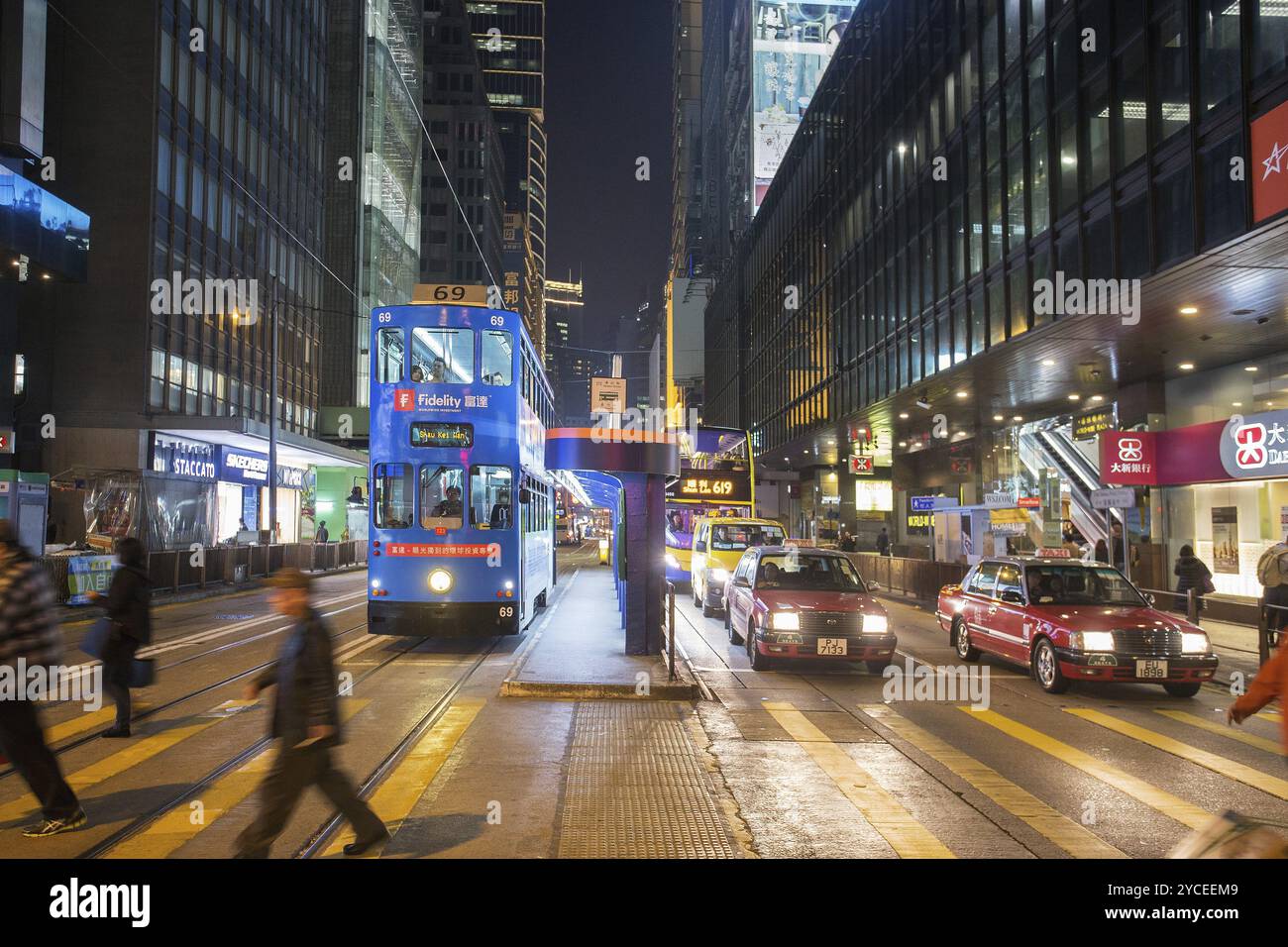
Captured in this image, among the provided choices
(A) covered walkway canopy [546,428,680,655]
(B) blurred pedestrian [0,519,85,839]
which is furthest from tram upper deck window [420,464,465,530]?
(B) blurred pedestrian [0,519,85,839]

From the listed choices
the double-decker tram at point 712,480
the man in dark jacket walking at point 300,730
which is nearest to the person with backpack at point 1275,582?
the man in dark jacket walking at point 300,730

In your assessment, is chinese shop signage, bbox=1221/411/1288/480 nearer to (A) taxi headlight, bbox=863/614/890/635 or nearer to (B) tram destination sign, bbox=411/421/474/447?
(A) taxi headlight, bbox=863/614/890/635

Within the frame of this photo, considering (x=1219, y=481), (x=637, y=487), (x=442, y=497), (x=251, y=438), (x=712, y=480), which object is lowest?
(x=442, y=497)

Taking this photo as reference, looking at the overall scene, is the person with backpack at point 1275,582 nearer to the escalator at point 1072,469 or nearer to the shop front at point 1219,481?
the shop front at point 1219,481

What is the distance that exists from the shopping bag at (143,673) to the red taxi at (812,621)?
7.33m

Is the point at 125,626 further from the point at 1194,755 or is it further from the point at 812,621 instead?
the point at 1194,755

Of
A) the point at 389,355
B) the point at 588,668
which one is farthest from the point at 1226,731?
the point at 389,355

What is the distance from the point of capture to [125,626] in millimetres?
8172

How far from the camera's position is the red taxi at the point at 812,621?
12195mm

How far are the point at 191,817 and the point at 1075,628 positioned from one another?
9332 mm

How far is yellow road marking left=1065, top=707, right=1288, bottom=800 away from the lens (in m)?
7.16

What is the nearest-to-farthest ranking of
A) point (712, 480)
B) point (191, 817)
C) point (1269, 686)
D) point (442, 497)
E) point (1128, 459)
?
point (1269, 686) < point (191, 817) < point (442, 497) < point (1128, 459) < point (712, 480)

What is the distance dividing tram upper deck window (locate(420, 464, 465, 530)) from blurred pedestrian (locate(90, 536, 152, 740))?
5423mm
